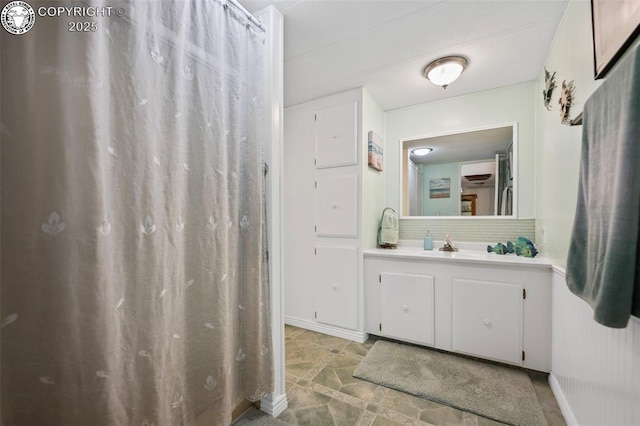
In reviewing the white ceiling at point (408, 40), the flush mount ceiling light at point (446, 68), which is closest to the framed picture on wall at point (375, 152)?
the white ceiling at point (408, 40)

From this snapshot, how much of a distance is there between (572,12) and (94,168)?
2466 millimetres

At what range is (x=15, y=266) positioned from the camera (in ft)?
2.42

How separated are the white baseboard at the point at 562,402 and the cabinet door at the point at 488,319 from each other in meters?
0.20

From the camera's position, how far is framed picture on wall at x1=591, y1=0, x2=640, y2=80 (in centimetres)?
88

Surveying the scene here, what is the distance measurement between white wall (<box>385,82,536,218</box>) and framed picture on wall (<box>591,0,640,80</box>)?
1.36m

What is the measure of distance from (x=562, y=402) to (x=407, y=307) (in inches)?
41.9

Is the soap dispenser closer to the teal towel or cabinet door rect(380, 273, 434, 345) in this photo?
cabinet door rect(380, 273, 434, 345)

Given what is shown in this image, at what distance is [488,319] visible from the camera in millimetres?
2014

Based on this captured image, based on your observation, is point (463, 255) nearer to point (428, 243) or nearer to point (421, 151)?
point (428, 243)

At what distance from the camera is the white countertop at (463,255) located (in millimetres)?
1932

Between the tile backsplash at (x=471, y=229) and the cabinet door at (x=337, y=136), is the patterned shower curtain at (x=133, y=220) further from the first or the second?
the tile backsplash at (x=471, y=229)

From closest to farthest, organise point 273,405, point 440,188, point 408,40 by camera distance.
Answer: point 273,405 < point 408,40 < point 440,188

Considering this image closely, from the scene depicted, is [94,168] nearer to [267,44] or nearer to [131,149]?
[131,149]

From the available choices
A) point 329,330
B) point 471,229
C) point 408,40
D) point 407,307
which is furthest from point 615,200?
point 329,330
